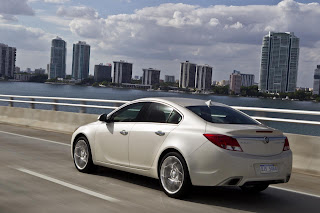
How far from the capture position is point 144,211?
618 cm

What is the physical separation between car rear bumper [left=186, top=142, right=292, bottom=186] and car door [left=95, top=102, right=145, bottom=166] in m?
1.62

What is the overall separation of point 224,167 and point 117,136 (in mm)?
2323

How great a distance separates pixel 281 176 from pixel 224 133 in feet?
3.52

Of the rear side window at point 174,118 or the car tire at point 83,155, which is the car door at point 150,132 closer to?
the rear side window at point 174,118

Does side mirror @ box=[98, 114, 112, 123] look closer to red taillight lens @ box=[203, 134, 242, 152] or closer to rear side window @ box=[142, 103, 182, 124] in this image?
rear side window @ box=[142, 103, 182, 124]

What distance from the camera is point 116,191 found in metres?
7.42

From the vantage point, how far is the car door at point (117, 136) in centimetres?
809

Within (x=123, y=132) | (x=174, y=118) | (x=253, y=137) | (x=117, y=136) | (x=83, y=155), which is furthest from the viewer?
(x=83, y=155)

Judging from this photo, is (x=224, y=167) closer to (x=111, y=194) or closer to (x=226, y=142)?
(x=226, y=142)

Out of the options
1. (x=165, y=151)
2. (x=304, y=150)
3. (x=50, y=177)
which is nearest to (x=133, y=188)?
(x=165, y=151)

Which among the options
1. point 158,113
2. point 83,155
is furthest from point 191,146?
point 83,155

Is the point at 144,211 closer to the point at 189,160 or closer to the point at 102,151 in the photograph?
the point at 189,160

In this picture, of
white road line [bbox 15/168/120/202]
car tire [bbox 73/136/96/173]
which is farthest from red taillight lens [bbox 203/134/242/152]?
car tire [bbox 73/136/96/173]

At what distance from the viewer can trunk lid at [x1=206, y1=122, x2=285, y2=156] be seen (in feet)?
21.9
